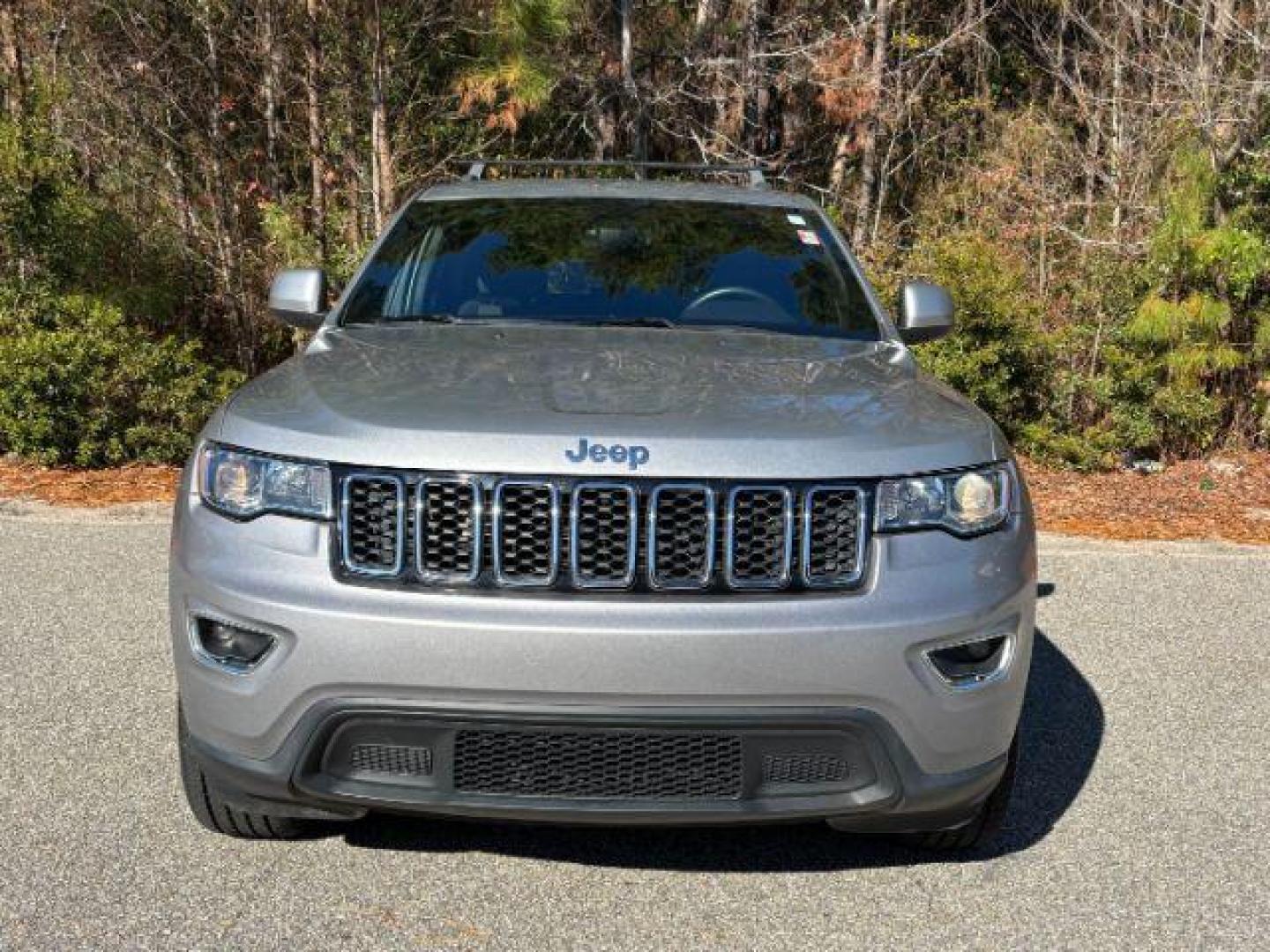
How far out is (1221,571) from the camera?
23.2ft

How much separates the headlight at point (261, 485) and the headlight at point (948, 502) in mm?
1209

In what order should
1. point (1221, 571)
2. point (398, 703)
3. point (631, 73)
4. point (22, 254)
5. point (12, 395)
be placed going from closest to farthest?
point (398, 703) → point (1221, 571) → point (12, 395) → point (22, 254) → point (631, 73)

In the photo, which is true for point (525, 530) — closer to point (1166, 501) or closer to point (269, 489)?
point (269, 489)

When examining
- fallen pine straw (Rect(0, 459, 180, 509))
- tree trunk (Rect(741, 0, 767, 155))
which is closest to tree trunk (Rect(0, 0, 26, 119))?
fallen pine straw (Rect(0, 459, 180, 509))

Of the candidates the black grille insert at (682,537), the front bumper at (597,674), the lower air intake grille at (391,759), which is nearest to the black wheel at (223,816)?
the front bumper at (597,674)

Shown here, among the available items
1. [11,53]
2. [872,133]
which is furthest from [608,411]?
[872,133]

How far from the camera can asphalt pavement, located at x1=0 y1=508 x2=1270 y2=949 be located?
10.2 feet

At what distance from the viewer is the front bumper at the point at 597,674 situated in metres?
2.81

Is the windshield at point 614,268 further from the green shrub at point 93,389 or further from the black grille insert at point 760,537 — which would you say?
the green shrub at point 93,389

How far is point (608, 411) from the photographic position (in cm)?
309

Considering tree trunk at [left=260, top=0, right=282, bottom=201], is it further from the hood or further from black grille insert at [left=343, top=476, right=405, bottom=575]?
black grille insert at [left=343, top=476, right=405, bottom=575]

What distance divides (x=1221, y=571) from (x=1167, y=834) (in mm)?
3707

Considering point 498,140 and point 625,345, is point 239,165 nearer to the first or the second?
point 498,140

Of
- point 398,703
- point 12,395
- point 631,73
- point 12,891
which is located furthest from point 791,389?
point 631,73
